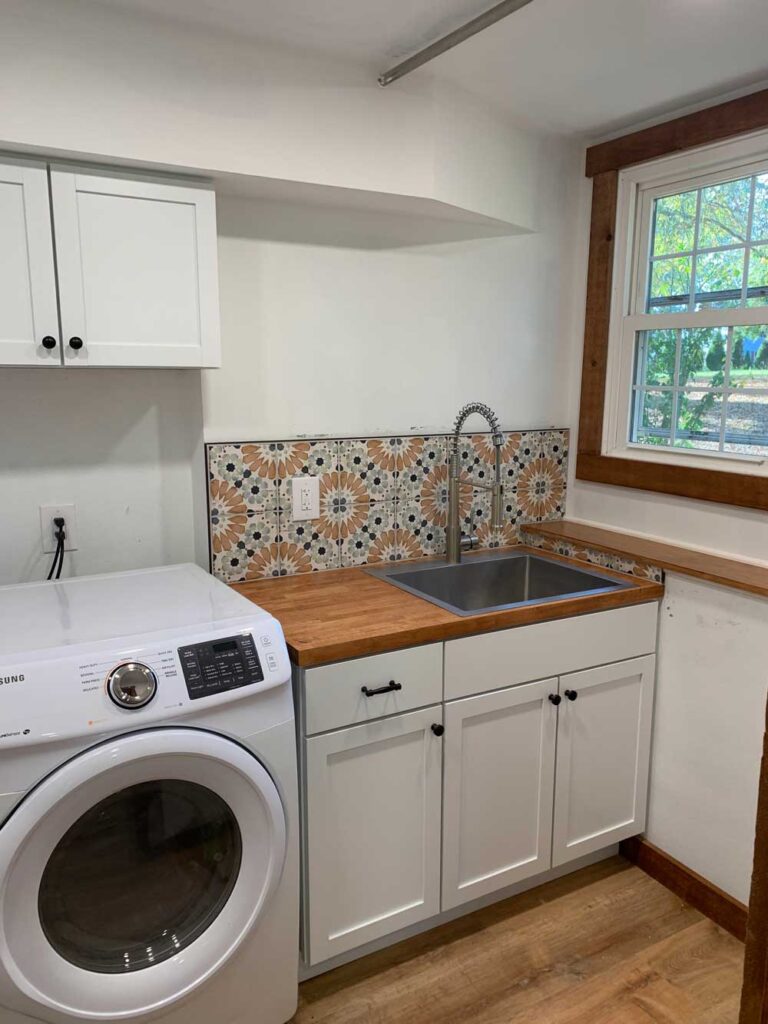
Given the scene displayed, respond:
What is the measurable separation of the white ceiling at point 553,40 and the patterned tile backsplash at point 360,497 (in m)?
1.02

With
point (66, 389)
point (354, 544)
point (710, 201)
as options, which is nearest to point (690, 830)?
point (354, 544)

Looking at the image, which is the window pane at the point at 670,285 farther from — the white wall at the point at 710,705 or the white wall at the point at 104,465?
the white wall at the point at 104,465

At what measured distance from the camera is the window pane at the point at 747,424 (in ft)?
7.11

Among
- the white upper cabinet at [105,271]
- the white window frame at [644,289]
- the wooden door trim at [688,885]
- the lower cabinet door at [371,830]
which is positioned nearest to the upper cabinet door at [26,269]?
the white upper cabinet at [105,271]

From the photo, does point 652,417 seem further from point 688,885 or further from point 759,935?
point 759,935

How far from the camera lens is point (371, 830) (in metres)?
1.81

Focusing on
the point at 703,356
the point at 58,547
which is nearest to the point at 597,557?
the point at 703,356

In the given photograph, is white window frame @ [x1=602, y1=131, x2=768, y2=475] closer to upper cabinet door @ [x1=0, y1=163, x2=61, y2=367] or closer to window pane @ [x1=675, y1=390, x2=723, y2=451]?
window pane @ [x1=675, y1=390, x2=723, y2=451]

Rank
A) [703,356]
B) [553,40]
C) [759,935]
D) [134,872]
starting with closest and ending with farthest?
[759,935]
[134,872]
[553,40]
[703,356]

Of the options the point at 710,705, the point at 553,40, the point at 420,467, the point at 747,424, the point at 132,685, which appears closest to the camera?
the point at 132,685

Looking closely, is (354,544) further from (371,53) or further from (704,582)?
(371,53)

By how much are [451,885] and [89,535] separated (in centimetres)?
135

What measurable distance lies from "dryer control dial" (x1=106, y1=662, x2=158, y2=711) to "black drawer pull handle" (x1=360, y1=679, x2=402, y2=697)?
1.73 ft

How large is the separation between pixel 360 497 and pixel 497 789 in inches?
37.1
